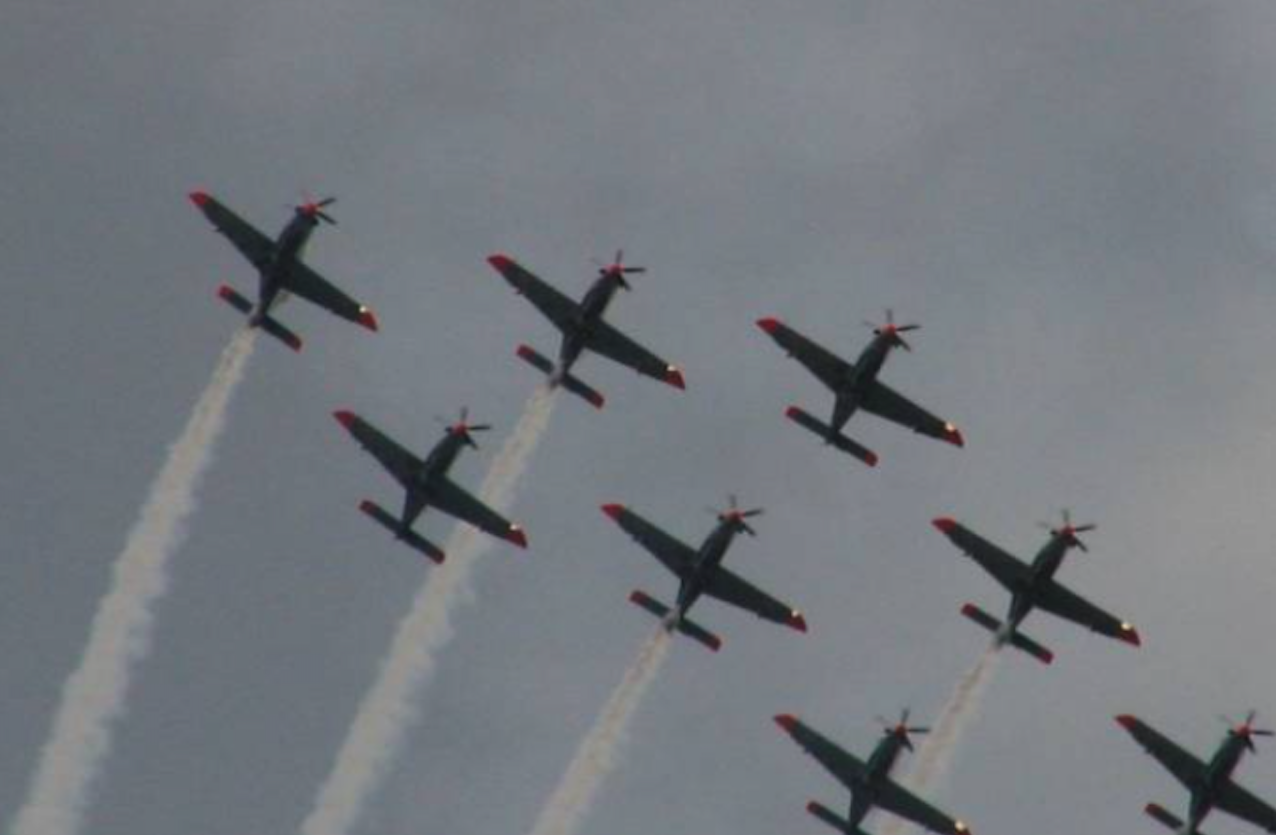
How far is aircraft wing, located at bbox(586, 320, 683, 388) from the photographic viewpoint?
571 feet

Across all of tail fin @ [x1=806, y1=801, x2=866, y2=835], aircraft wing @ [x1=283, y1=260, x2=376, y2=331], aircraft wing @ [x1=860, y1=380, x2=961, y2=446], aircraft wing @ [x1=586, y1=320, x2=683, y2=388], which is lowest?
tail fin @ [x1=806, y1=801, x2=866, y2=835]

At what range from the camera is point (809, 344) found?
6949 inches

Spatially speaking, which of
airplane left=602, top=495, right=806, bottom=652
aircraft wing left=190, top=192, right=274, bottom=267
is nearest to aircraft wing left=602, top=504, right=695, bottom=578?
airplane left=602, top=495, right=806, bottom=652

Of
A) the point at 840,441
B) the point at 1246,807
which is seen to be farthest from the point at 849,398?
the point at 1246,807

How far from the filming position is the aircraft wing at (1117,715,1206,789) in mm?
178125

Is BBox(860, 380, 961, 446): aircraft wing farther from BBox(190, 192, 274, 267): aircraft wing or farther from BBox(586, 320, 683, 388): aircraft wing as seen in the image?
BBox(190, 192, 274, 267): aircraft wing

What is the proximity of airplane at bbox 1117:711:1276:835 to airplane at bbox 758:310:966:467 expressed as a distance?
21.9 metres

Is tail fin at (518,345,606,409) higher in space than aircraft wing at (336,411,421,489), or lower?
higher

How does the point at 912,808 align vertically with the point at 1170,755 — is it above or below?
below

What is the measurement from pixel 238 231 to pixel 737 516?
106ft

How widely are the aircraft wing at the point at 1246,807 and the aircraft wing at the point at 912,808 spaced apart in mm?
16018

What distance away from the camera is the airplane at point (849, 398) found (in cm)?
17493

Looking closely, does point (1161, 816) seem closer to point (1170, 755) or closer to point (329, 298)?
point (1170, 755)

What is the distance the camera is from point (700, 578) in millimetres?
175125
